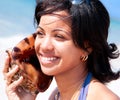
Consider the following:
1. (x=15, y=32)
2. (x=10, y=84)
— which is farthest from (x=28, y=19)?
(x=10, y=84)

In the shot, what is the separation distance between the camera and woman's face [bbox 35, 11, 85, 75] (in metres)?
2.68

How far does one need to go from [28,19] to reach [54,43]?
25.9 ft

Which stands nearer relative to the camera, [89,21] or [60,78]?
[89,21]

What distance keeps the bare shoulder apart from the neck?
11 centimetres

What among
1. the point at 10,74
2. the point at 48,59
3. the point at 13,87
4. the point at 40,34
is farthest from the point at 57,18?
the point at 13,87

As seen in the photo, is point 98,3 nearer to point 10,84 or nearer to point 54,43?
point 54,43

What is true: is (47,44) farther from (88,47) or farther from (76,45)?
(88,47)

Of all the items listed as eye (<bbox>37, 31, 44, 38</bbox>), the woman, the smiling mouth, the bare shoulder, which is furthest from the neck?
eye (<bbox>37, 31, 44, 38</bbox>)

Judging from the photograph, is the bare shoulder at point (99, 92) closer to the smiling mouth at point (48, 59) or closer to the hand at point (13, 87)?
the smiling mouth at point (48, 59)

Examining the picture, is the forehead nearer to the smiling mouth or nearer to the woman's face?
the woman's face

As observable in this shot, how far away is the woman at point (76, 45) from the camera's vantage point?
269 centimetres

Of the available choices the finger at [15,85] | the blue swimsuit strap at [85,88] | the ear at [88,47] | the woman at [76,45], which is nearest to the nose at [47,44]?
the woman at [76,45]

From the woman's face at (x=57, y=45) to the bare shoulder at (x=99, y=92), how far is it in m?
0.25

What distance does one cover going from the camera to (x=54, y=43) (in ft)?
8.79
